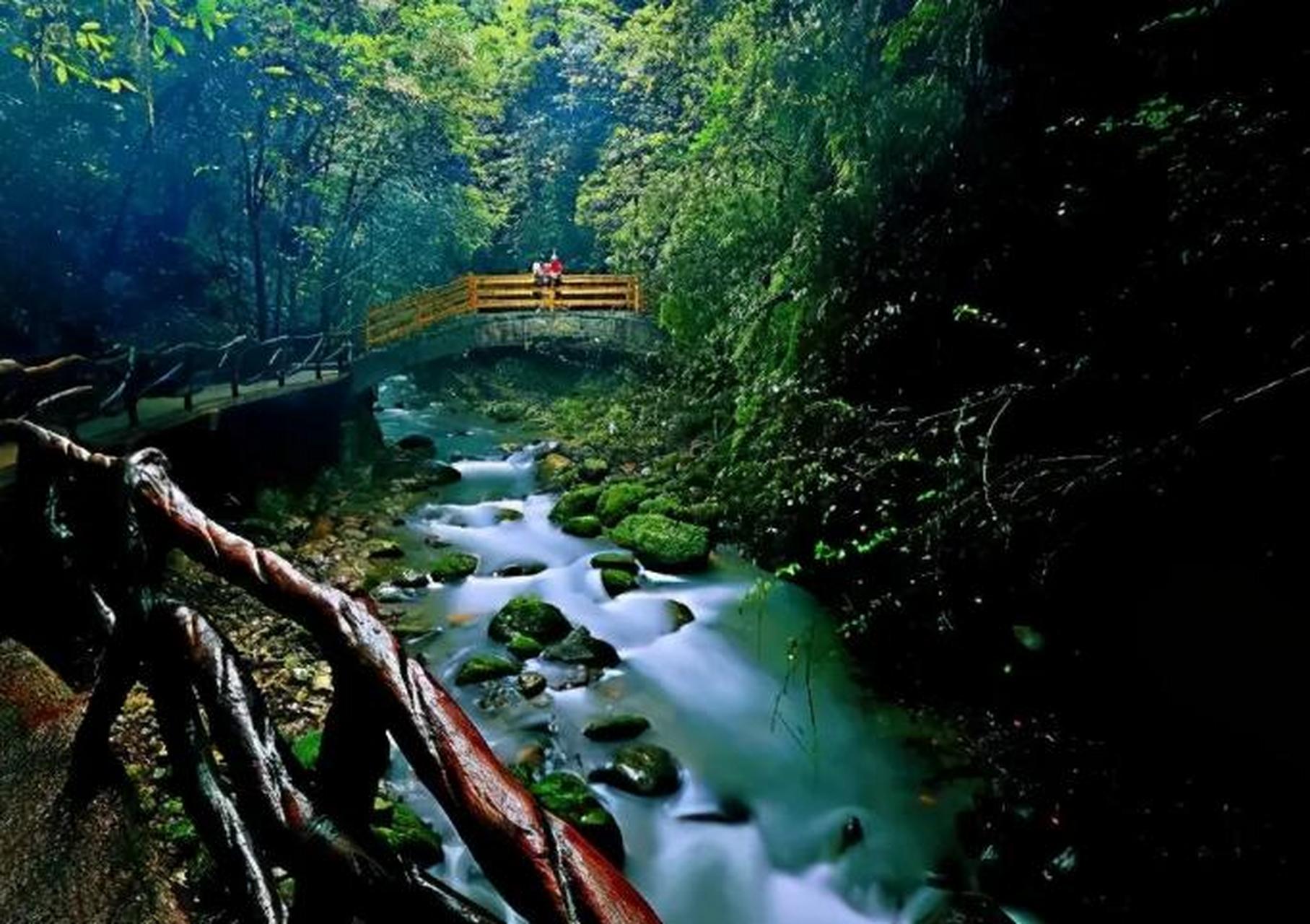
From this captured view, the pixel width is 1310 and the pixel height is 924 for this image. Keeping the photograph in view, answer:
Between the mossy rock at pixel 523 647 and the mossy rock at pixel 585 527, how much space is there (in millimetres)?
4135

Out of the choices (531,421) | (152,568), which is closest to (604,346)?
(531,421)

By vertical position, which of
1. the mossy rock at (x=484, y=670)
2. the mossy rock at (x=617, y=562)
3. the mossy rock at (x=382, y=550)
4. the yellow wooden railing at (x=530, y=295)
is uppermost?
the yellow wooden railing at (x=530, y=295)

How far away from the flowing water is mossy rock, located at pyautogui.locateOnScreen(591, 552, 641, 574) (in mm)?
233

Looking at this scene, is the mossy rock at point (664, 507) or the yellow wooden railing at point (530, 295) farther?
the yellow wooden railing at point (530, 295)

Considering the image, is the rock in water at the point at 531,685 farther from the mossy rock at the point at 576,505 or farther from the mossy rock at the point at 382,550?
the mossy rock at the point at 576,505

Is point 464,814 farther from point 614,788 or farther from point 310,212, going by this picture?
point 310,212

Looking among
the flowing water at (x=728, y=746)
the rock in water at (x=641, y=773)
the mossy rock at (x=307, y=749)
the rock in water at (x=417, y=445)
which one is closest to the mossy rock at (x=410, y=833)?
the flowing water at (x=728, y=746)

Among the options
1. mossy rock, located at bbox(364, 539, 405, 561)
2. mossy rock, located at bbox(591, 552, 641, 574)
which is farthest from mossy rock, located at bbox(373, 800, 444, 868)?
mossy rock, located at bbox(364, 539, 405, 561)

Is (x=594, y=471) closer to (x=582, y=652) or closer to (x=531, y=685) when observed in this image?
(x=582, y=652)

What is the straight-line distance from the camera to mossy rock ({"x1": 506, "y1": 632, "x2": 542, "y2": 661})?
8.73 m

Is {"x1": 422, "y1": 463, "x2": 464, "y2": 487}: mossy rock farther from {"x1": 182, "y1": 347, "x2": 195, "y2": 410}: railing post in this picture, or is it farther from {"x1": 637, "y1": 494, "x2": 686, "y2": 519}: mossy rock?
{"x1": 182, "y1": 347, "x2": 195, "y2": 410}: railing post

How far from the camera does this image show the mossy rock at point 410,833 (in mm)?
5133

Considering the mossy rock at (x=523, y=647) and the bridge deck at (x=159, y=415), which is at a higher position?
the bridge deck at (x=159, y=415)

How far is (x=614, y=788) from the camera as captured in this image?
6.75 m
